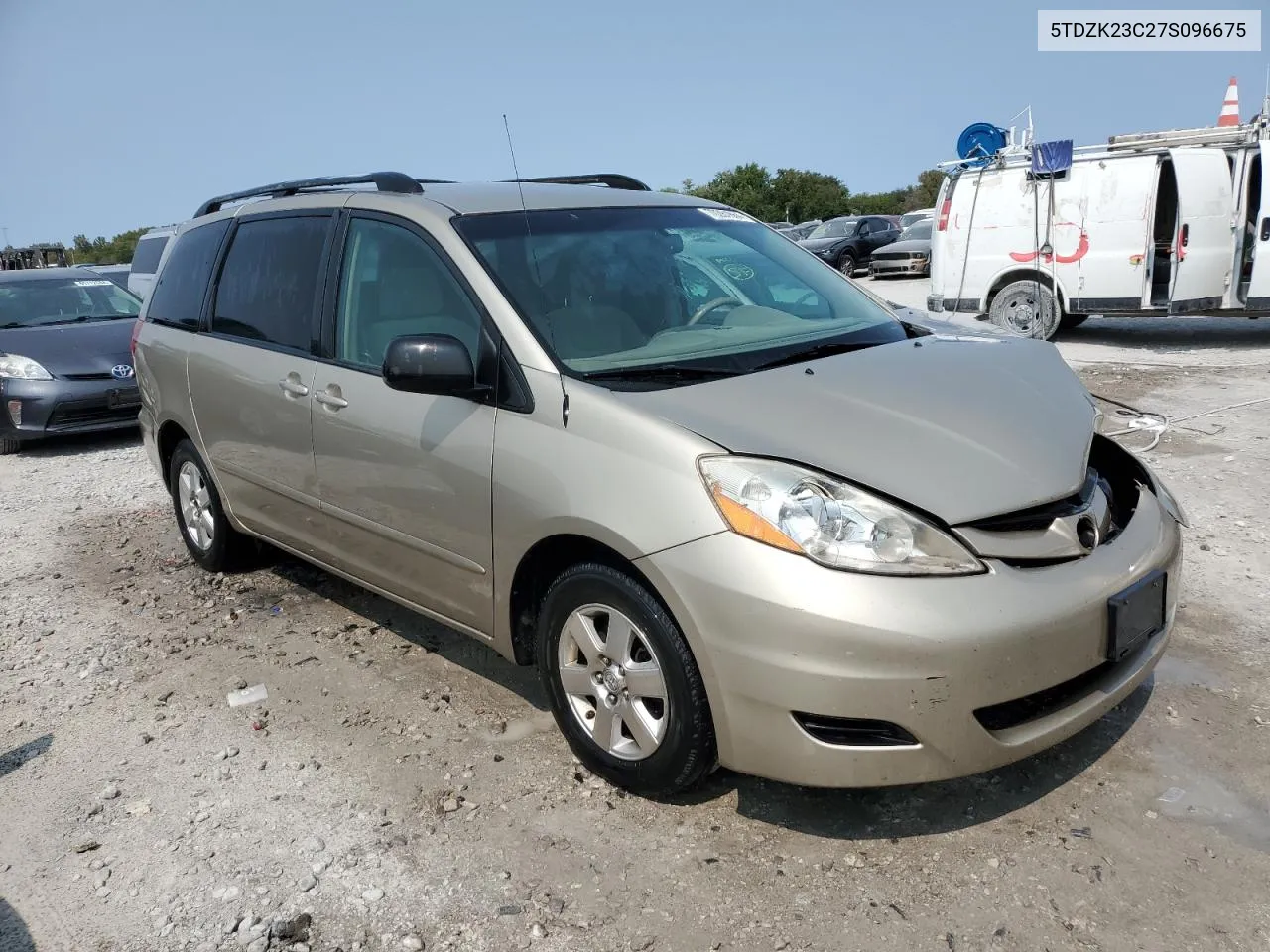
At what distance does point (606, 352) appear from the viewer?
3.36 meters

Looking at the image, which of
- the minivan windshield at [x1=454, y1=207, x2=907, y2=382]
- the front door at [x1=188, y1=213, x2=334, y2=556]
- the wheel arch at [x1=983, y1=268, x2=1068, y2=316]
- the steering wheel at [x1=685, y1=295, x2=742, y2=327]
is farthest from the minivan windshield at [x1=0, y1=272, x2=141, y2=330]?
the wheel arch at [x1=983, y1=268, x2=1068, y2=316]

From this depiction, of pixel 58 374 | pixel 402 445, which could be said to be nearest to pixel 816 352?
pixel 402 445

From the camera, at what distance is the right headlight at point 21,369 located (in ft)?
29.5

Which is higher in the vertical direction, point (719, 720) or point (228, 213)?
point (228, 213)

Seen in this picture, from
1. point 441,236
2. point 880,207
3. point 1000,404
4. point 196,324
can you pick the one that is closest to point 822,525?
point 1000,404

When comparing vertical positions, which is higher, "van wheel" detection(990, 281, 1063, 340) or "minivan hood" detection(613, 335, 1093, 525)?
"minivan hood" detection(613, 335, 1093, 525)

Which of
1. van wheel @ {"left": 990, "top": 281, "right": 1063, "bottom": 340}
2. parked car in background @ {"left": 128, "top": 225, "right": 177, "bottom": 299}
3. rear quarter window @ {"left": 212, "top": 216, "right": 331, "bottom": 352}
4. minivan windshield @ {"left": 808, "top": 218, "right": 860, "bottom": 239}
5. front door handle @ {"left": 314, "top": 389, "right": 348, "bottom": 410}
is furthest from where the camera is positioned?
minivan windshield @ {"left": 808, "top": 218, "right": 860, "bottom": 239}

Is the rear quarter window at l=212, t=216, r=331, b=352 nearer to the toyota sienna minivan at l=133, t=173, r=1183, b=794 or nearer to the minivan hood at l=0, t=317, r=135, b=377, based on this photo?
the toyota sienna minivan at l=133, t=173, r=1183, b=794

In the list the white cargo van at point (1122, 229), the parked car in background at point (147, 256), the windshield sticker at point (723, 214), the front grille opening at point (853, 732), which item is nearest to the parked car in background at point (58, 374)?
the parked car in background at point (147, 256)

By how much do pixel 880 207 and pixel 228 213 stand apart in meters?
68.7

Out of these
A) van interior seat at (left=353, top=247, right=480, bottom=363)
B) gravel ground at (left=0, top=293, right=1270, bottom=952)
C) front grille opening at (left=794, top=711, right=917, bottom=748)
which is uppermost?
van interior seat at (left=353, top=247, right=480, bottom=363)

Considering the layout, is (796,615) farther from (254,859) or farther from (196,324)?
(196,324)

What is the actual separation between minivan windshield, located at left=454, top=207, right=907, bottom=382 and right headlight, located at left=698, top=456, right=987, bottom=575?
0.62 meters

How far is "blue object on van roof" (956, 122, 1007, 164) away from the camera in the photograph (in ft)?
39.3
